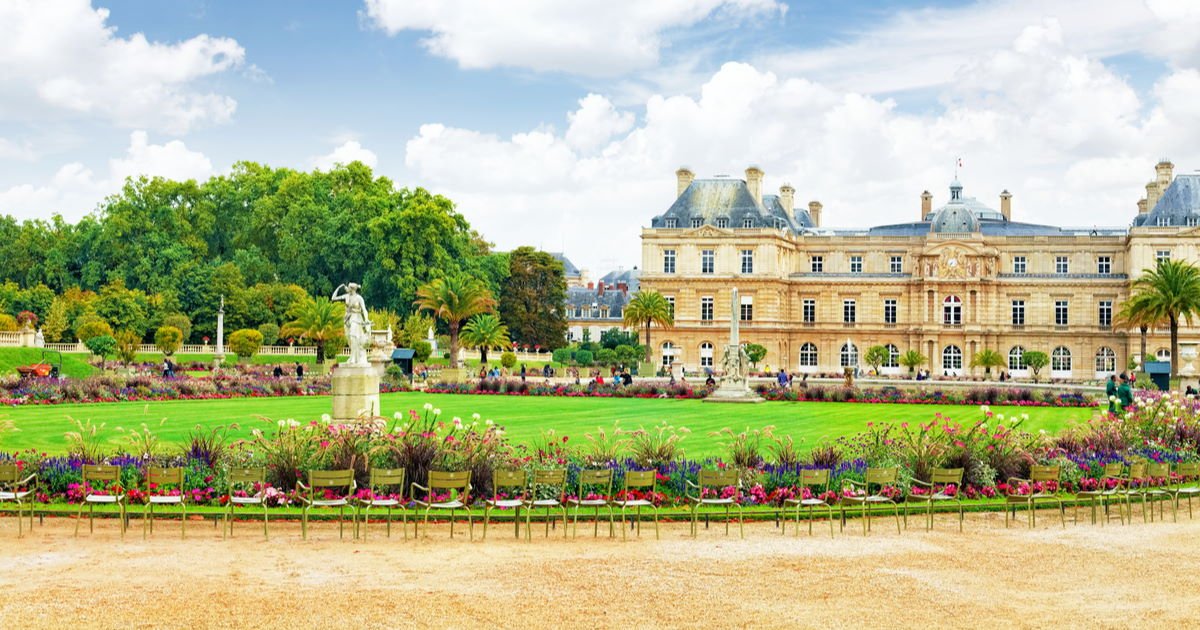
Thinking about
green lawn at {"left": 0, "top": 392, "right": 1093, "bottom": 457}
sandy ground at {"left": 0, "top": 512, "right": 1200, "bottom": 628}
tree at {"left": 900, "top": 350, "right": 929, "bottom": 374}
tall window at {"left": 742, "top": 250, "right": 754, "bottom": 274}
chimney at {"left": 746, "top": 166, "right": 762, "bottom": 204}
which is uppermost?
chimney at {"left": 746, "top": 166, "right": 762, "bottom": 204}

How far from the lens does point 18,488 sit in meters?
16.8

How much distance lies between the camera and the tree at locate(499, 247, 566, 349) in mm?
84375

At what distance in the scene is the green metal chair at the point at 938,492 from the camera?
16.1 m

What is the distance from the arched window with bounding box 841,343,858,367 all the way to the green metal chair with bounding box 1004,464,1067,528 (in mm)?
58163

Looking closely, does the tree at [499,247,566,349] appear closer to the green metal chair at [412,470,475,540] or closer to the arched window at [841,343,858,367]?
the arched window at [841,343,858,367]

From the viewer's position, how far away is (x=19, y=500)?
1509 cm

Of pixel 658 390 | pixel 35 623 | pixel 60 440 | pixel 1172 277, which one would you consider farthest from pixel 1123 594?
pixel 1172 277

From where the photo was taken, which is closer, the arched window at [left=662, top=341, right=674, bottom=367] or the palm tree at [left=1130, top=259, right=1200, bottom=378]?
the palm tree at [left=1130, top=259, right=1200, bottom=378]

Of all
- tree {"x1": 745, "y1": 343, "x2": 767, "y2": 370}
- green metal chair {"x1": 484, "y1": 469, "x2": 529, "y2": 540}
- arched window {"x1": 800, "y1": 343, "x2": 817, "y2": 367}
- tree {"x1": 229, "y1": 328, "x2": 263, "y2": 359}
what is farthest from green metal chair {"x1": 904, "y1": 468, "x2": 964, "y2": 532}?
arched window {"x1": 800, "y1": 343, "x2": 817, "y2": 367}

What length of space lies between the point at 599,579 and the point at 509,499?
432 cm

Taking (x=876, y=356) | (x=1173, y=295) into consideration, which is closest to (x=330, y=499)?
(x=1173, y=295)

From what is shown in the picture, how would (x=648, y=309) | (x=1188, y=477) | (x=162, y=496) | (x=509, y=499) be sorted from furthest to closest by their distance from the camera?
(x=648, y=309), (x=1188, y=477), (x=509, y=499), (x=162, y=496)

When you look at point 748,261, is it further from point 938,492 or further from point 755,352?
point 938,492

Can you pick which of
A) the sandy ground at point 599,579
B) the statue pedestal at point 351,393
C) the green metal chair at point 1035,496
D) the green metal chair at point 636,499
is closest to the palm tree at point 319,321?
the statue pedestal at point 351,393
